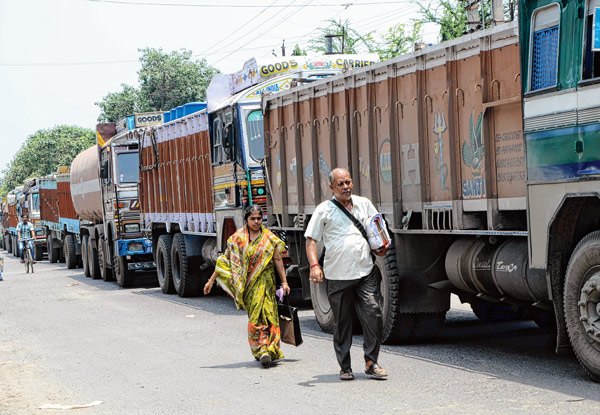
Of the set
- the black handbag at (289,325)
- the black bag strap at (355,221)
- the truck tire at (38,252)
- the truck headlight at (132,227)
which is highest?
the black bag strap at (355,221)

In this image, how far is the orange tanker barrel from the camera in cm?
2595

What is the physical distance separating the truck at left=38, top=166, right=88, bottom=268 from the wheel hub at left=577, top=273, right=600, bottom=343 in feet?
79.1

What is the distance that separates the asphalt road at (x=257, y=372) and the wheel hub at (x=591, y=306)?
44 centimetres

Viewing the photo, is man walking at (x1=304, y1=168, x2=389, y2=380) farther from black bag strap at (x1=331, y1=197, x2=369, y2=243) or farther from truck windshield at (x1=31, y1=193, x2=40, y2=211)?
truck windshield at (x1=31, y1=193, x2=40, y2=211)

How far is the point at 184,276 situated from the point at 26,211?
98.5 feet

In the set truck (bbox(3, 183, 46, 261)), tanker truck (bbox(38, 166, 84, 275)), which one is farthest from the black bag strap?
truck (bbox(3, 183, 46, 261))

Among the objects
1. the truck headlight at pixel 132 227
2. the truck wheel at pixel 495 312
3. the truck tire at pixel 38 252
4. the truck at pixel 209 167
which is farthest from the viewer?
the truck tire at pixel 38 252

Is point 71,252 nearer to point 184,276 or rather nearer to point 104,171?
point 104,171

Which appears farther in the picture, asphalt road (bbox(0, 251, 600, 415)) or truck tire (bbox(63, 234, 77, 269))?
truck tire (bbox(63, 234, 77, 269))

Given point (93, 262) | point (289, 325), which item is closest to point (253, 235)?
point (289, 325)

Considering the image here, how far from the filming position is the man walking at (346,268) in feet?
27.6

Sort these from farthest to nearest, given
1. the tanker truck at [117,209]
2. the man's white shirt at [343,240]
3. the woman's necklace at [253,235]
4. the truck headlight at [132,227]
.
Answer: the truck headlight at [132,227] → the tanker truck at [117,209] → the woman's necklace at [253,235] → the man's white shirt at [343,240]

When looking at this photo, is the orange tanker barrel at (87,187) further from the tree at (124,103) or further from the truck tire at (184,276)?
the tree at (124,103)

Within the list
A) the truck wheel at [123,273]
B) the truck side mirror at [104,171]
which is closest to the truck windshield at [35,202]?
the truck side mirror at [104,171]
